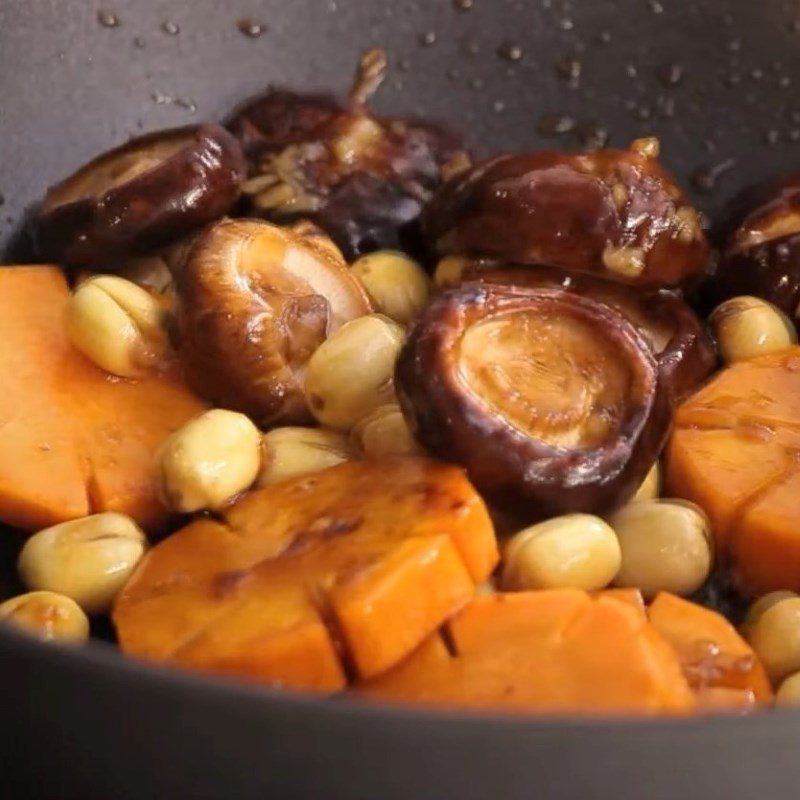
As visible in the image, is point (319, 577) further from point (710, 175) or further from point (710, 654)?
point (710, 175)

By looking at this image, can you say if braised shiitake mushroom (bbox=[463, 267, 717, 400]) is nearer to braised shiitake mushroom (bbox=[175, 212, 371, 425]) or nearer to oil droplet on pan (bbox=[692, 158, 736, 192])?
braised shiitake mushroom (bbox=[175, 212, 371, 425])

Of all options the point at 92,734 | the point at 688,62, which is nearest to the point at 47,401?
the point at 92,734

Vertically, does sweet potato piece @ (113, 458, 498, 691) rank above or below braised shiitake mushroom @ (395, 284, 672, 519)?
→ below

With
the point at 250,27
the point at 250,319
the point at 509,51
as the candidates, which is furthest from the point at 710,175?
the point at 250,319

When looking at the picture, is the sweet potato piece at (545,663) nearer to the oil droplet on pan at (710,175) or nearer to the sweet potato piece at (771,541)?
the sweet potato piece at (771,541)

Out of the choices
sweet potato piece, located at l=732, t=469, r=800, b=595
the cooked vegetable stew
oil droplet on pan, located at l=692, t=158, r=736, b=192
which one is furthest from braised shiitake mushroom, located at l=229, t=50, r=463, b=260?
sweet potato piece, located at l=732, t=469, r=800, b=595

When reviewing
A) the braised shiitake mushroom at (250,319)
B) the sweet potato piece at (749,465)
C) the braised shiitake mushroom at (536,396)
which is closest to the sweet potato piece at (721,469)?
the sweet potato piece at (749,465)
